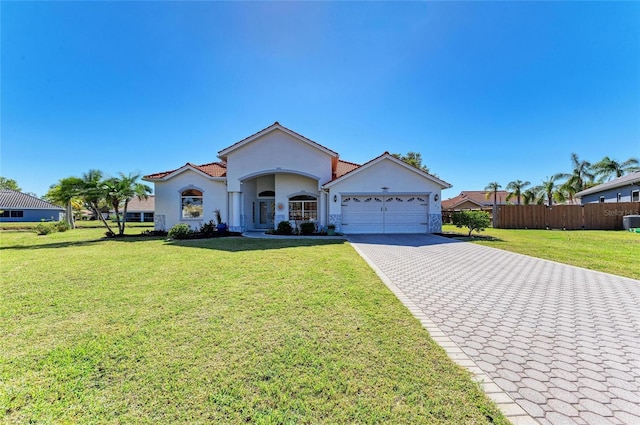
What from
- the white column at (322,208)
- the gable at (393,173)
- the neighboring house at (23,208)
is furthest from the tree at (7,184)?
the gable at (393,173)

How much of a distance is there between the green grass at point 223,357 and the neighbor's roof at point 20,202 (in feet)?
200

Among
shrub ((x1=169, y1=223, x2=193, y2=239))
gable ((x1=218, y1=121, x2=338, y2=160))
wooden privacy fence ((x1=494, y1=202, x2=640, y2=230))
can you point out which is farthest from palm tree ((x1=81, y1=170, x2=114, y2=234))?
wooden privacy fence ((x1=494, y1=202, x2=640, y2=230))

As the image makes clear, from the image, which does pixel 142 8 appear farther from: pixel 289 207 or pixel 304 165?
pixel 289 207

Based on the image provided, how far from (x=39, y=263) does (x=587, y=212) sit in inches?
1464

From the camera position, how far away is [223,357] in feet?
11.1

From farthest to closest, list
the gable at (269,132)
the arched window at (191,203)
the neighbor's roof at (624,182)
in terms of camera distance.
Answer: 1. the neighbor's roof at (624,182)
2. the arched window at (191,203)
3. the gable at (269,132)

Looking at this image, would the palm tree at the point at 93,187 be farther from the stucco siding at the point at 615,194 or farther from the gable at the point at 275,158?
the stucco siding at the point at 615,194

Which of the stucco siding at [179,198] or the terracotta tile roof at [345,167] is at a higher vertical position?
the terracotta tile roof at [345,167]

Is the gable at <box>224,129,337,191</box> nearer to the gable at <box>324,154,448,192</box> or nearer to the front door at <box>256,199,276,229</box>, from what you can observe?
the gable at <box>324,154,448,192</box>

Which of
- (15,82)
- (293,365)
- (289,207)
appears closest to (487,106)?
(289,207)

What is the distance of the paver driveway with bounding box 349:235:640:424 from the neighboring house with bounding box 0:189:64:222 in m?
65.6

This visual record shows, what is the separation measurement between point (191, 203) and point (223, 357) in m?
19.3

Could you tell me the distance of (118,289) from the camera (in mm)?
6277

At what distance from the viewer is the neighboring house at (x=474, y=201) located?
51969mm
